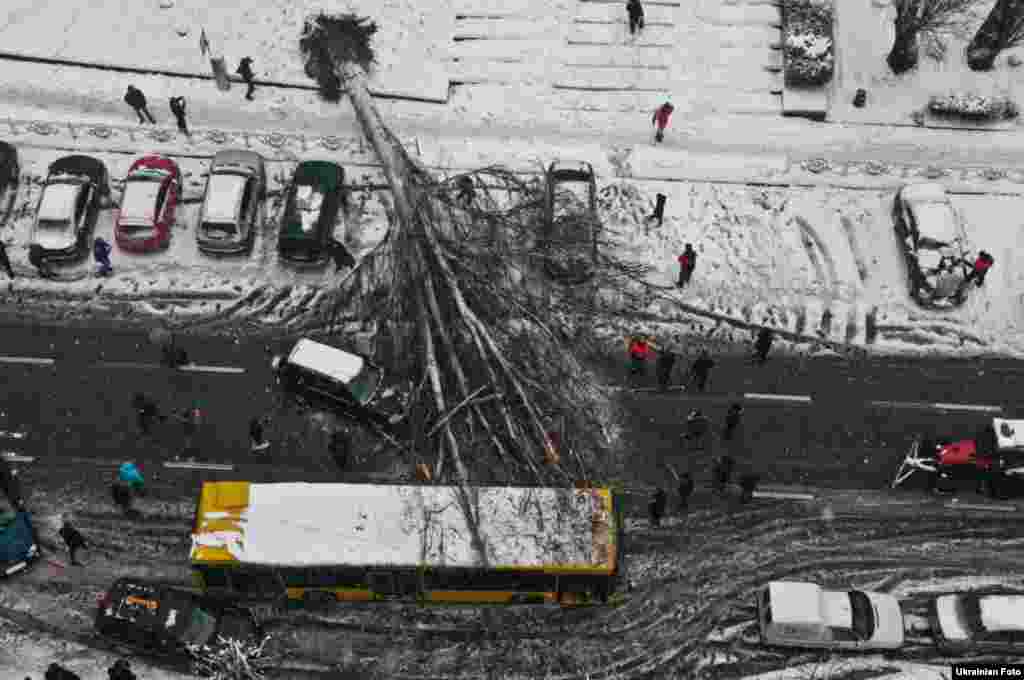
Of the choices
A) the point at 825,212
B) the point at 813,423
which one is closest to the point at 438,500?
the point at 813,423

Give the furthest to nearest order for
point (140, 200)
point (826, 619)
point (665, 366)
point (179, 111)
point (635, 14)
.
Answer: point (635, 14)
point (179, 111)
point (140, 200)
point (665, 366)
point (826, 619)

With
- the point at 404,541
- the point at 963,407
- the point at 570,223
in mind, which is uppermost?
the point at 570,223

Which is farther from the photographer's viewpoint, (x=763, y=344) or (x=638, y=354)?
(x=763, y=344)

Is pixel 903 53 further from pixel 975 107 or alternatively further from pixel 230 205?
pixel 230 205

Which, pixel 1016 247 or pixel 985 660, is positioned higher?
pixel 1016 247

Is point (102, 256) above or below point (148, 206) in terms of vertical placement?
below

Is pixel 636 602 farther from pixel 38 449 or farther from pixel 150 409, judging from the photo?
pixel 38 449

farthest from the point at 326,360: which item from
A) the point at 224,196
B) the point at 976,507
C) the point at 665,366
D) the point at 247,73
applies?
the point at 976,507
